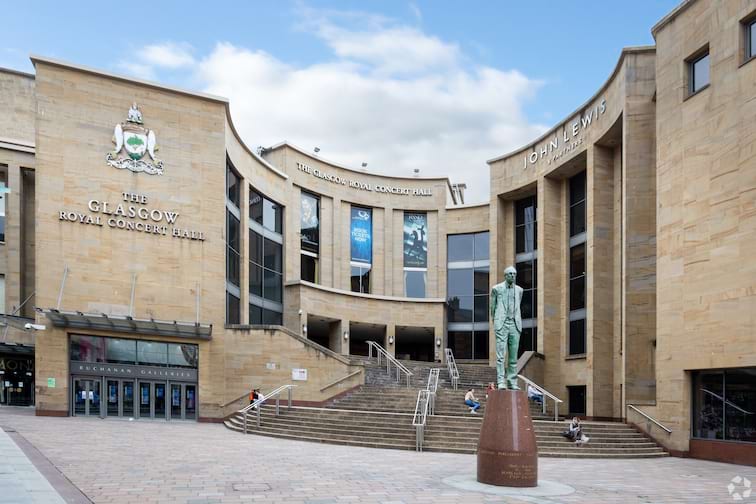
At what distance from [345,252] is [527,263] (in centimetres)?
1060

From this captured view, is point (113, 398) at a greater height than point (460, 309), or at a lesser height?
lesser

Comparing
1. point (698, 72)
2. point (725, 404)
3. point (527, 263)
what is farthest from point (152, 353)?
point (698, 72)

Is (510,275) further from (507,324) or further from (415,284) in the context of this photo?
(415,284)

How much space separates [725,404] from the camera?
728 inches

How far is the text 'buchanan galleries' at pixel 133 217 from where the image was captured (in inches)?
1058

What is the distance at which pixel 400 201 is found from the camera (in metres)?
42.5

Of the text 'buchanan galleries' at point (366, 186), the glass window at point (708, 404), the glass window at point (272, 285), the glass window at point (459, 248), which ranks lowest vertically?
the glass window at point (708, 404)

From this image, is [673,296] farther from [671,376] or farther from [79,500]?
[79,500]

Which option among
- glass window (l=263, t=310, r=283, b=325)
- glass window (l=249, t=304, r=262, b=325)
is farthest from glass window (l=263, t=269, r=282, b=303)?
glass window (l=249, t=304, r=262, b=325)

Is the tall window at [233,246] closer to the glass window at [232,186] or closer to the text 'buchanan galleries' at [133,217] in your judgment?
the glass window at [232,186]

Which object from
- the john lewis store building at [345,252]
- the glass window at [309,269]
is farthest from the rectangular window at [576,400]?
the glass window at [309,269]

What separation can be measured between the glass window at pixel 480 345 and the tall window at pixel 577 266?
8.13 metres

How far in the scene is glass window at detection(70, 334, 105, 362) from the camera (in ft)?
87.2

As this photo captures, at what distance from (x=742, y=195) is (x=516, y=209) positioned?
19.7 m
